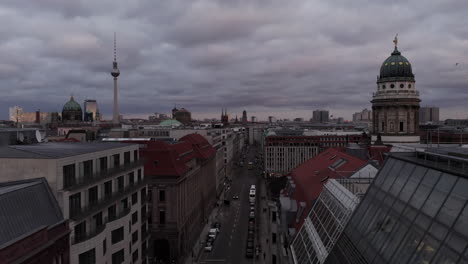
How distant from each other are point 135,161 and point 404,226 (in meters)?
39.8

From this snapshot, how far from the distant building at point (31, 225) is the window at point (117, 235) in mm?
11501

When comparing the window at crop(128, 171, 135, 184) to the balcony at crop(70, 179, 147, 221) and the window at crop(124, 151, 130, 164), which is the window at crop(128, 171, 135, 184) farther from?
the window at crop(124, 151, 130, 164)

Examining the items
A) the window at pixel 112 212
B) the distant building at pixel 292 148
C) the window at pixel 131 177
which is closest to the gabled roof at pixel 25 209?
the window at pixel 112 212

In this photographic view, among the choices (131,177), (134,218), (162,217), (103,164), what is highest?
(103,164)

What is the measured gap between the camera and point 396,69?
104 m

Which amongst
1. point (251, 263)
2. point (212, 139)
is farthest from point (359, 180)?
point (212, 139)

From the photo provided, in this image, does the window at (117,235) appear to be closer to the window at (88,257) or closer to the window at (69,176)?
the window at (88,257)

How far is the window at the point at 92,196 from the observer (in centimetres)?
3939

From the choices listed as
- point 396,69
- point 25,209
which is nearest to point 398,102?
point 396,69

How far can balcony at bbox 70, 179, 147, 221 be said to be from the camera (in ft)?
118

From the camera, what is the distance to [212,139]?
13188 centimetres

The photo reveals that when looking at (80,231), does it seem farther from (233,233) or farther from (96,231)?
(233,233)

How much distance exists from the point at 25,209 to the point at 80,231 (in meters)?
9.48

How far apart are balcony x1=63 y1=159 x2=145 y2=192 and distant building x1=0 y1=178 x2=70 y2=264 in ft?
9.49
